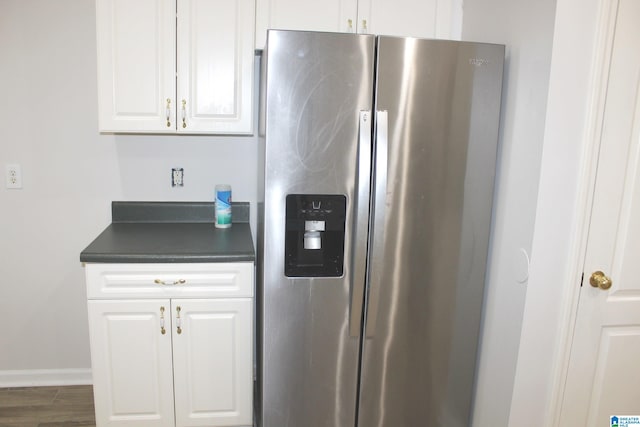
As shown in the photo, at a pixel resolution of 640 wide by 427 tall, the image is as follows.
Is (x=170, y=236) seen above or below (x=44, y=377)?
above

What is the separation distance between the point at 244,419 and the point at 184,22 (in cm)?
175

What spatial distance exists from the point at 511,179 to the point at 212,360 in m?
1.43

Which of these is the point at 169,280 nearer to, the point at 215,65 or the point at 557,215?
the point at 215,65

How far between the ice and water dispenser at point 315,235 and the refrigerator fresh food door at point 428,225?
134 millimetres

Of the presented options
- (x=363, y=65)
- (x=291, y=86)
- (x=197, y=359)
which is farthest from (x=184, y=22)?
→ (x=197, y=359)

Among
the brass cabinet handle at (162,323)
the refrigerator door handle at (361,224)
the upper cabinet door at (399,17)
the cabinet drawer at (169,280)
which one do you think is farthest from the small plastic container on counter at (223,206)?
the upper cabinet door at (399,17)

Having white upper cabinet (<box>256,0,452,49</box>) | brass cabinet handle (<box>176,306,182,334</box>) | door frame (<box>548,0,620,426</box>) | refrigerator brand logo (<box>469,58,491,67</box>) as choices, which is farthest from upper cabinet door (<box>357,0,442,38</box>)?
brass cabinet handle (<box>176,306,182,334</box>)

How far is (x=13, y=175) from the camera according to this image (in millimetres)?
2514

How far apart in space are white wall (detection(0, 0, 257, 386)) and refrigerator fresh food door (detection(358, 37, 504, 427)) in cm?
99

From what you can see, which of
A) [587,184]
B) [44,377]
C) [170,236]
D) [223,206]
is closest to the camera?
[587,184]

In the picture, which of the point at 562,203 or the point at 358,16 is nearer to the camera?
the point at 562,203

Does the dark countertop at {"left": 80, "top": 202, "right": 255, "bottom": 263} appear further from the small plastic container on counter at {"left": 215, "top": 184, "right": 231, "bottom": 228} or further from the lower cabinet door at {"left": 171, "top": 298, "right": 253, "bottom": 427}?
the lower cabinet door at {"left": 171, "top": 298, "right": 253, "bottom": 427}

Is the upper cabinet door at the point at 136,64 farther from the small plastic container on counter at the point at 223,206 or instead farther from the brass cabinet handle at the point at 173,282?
the brass cabinet handle at the point at 173,282

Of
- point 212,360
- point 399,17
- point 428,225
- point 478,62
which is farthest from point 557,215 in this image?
point 212,360
